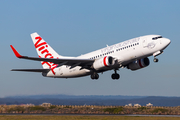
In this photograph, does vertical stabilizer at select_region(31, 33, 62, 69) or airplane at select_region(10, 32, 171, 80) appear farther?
vertical stabilizer at select_region(31, 33, 62, 69)

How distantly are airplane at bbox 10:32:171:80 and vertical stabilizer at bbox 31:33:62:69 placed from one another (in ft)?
7.60

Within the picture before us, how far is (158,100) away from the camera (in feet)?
556

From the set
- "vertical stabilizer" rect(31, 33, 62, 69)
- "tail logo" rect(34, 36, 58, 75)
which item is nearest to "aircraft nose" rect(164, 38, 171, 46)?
"vertical stabilizer" rect(31, 33, 62, 69)

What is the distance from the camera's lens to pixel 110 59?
43.9 m

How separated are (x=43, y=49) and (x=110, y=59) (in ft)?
58.5

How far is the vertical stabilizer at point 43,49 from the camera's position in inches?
2189

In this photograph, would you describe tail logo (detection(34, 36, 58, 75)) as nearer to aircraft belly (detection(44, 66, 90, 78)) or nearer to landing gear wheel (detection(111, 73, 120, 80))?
aircraft belly (detection(44, 66, 90, 78))

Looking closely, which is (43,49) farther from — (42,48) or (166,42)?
(166,42)

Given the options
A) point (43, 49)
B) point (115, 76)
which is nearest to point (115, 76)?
point (115, 76)

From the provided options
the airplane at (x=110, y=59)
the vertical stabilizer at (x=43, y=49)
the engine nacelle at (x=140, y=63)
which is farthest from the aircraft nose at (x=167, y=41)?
the vertical stabilizer at (x=43, y=49)

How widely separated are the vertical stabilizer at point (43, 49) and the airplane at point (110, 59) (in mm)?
Answer: 2317

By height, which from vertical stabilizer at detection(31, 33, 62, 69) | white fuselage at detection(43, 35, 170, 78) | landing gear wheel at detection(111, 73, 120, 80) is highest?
vertical stabilizer at detection(31, 33, 62, 69)

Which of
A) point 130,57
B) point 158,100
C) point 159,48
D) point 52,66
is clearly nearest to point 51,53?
point 52,66

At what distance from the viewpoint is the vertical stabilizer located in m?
55.6
